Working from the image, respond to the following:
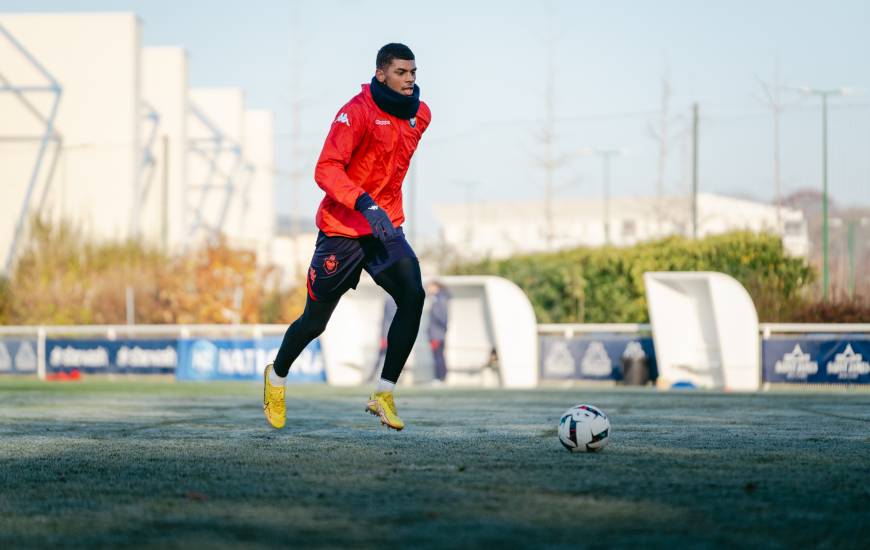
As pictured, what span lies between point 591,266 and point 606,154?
1712cm

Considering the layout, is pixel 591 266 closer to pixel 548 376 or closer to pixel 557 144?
pixel 548 376

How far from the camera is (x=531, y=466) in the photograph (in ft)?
18.5

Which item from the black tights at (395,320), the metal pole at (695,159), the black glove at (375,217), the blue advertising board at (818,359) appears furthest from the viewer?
the metal pole at (695,159)

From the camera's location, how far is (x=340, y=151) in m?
7.49

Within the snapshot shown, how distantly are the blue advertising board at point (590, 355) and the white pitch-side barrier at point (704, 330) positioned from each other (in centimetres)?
54

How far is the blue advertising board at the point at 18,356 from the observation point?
26672 millimetres

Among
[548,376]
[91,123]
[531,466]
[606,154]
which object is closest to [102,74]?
[91,123]

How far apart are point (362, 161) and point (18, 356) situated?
2094cm

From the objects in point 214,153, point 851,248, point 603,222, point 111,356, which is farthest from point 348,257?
point 603,222

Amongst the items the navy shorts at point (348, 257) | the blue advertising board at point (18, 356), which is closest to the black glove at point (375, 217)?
the navy shorts at point (348, 257)

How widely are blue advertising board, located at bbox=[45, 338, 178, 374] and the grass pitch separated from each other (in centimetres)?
1729

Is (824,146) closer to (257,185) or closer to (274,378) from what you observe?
(274,378)

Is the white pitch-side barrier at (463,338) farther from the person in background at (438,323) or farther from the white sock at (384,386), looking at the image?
the white sock at (384,386)

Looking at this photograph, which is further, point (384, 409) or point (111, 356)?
point (111, 356)
